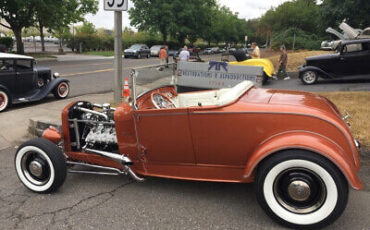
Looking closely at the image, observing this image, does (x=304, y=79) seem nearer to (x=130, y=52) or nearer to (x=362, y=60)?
(x=362, y=60)

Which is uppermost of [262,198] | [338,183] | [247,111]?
[247,111]

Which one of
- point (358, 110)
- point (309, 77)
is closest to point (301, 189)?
point (358, 110)

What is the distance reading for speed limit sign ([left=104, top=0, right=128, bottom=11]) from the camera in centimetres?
647

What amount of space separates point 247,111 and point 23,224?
7.40 feet

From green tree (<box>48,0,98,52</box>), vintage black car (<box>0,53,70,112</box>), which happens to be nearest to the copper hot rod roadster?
vintage black car (<box>0,53,70,112</box>)

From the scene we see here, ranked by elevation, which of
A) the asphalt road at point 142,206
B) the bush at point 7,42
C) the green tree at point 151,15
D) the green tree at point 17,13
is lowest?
the asphalt road at point 142,206

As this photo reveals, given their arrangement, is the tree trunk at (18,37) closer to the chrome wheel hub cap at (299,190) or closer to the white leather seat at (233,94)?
the white leather seat at (233,94)

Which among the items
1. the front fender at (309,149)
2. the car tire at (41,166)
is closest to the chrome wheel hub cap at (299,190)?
the front fender at (309,149)

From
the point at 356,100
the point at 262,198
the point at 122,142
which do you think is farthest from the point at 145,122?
the point at 356,100

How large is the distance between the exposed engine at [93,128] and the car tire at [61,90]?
575cm

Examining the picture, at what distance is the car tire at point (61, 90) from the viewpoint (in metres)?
9.13

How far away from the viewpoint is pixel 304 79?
38.2ft

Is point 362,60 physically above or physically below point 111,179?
above

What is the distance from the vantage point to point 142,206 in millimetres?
3170
